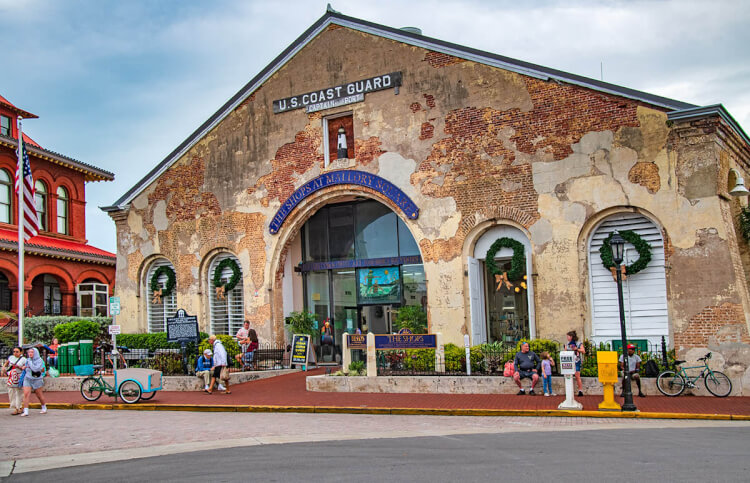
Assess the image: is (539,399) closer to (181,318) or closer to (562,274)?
(562,274)

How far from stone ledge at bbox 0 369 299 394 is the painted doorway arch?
252 inches

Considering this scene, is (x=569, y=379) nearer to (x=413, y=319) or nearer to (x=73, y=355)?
(x=413, y=319)

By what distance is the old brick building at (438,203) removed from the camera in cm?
1855

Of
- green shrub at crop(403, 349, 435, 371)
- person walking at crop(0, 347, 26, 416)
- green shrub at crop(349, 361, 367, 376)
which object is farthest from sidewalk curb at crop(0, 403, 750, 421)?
green shrub at crop(403, 349, 435, 371)

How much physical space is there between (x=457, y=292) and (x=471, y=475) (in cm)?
1296

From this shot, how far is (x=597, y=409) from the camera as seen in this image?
15195 millimetres

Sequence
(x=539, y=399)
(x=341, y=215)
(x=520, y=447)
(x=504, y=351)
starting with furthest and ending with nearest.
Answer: (x=341, y=215), (x=504, y=351), (x=539, y=399), (x=520, y=447)

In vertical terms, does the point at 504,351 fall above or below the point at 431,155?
below

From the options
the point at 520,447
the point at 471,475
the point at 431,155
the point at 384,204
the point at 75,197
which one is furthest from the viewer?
the point at 75,197

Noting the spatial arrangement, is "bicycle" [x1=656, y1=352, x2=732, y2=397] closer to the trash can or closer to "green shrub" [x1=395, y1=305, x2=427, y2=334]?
"green shrub" [x1=395, y1=305, x2=427, y2=334]

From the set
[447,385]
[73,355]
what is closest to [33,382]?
[73,355]

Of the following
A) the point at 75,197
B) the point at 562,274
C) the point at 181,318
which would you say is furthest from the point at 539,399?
the point at 75,197

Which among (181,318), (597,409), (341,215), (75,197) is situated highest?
(75,197)

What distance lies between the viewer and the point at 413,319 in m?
23.0
